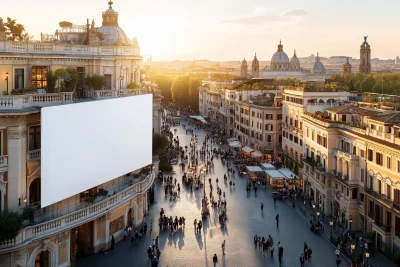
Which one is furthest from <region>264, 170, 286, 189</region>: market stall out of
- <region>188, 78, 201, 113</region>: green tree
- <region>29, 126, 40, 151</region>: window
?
<region>188, 78, 201, 113</region>: green tree

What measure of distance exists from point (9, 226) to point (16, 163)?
4392mm

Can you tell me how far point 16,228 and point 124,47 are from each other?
19.3m

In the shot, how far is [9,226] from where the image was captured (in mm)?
24828

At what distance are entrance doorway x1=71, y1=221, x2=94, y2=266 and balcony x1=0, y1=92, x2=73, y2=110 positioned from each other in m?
8.45

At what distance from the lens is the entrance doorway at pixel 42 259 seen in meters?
28.7

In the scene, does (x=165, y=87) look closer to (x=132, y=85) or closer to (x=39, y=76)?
(x=132, y=85)

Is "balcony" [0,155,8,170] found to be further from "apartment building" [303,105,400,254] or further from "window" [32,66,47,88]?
"apartment building" [303,105,400,254]

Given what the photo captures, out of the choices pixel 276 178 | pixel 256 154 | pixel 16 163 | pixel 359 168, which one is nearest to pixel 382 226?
pixel 359 168

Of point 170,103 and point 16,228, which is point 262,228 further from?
point 170,103

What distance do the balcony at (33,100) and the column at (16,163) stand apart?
4.28 feet

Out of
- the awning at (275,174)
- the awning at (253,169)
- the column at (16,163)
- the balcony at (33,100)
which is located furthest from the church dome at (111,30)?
the awning at (253,169)

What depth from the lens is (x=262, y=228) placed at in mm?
39094

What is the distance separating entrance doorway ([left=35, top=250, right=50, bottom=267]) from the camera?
28.7 metres

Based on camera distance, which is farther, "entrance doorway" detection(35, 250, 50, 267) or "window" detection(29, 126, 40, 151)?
"window" detection(29, 126, 40, 151)
